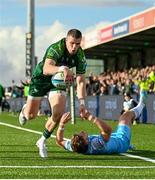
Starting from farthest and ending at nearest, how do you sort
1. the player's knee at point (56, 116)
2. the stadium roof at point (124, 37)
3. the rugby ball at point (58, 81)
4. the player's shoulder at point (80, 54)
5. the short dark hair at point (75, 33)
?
the stadium roof at point (124, 37)
the player's knee at point (56, 116)
the player's shoulder at point (80, 54)
the rugby ball at point (58, 81)
the short dark hair at point (75, 33)

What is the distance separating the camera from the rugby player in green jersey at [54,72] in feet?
32.8

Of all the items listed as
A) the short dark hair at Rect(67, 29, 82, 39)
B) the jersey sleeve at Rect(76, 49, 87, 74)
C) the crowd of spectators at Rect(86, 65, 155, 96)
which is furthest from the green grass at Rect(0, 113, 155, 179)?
the crowd of spectators at Rect(86, 65, 155, 96)

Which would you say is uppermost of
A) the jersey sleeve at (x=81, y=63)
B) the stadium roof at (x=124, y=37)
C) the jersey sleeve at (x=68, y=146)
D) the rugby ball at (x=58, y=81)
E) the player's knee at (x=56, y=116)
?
the stadium roof at (x=124, y=37)

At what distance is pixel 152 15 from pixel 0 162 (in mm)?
26775

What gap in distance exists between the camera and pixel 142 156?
35.7 ft

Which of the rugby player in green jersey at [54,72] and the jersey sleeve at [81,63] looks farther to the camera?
the jersey sleeve at [81,63]

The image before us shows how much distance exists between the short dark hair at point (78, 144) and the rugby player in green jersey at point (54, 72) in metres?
0.49

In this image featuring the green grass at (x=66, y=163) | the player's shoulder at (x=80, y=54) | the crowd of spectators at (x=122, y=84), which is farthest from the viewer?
the crowd of spectators at (x=122, y=84)

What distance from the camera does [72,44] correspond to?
1003 cm

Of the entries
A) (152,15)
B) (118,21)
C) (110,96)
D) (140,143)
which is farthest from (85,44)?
(140,143)

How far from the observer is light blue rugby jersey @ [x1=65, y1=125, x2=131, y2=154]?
10609 mm

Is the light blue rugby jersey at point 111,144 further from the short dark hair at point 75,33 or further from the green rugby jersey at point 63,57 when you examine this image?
the short dark hair at point 75,33

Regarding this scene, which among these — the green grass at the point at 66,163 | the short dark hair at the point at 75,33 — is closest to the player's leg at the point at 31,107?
the green grass at the point at 66,163

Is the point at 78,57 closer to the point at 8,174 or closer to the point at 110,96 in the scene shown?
the point at 8,174
